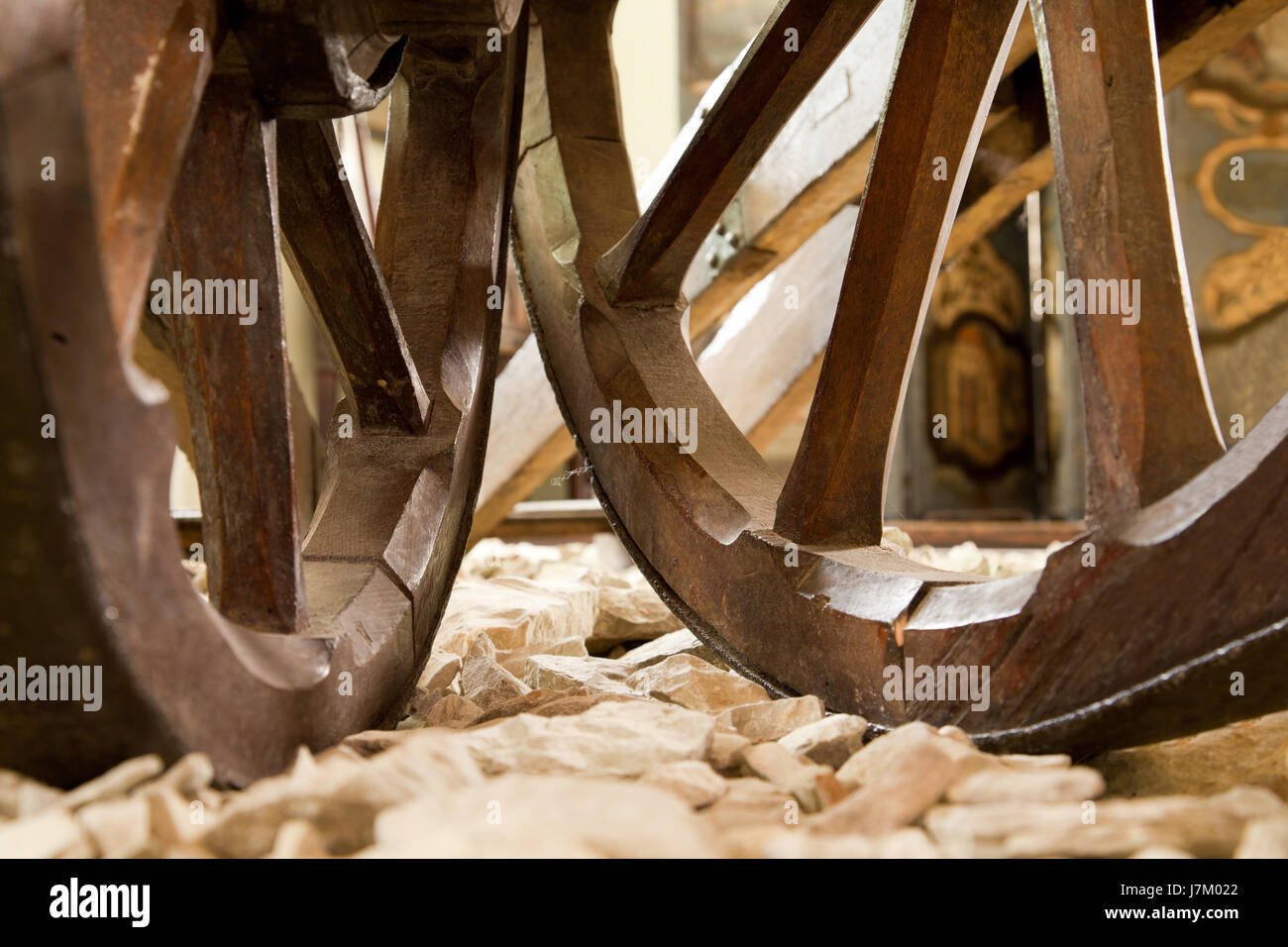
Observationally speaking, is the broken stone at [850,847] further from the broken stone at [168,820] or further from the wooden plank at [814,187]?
the wooden plank at [814,187]

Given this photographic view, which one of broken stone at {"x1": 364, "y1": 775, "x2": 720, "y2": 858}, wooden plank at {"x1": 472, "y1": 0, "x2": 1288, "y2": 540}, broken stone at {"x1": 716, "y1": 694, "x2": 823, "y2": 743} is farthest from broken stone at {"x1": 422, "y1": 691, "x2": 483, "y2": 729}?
wooden plank at {"x1": 472, "y1": 0, "x2": 1288, "y2": 540}

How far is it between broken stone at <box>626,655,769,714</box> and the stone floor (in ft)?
0.49

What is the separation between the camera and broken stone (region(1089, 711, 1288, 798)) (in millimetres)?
1183

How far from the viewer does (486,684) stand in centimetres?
156

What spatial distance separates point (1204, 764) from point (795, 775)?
0.55 meters

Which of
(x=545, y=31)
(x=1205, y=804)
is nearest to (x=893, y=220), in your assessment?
(x=1205, y=804)

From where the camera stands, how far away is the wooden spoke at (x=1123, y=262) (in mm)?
1067

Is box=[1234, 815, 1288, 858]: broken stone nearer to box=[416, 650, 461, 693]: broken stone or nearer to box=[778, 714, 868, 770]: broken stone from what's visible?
box=[778, 714, 868, 770]: broken stone

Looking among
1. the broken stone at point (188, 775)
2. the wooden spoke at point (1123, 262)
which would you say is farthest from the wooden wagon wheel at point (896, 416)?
the broken stone at point (188, 775)

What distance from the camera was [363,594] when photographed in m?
1.27

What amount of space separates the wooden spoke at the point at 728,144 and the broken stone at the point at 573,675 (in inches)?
23.3

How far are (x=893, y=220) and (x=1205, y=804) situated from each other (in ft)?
2.55

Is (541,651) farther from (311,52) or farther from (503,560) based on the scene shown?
(503,560)

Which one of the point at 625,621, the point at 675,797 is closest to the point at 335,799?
the point at 675,797
